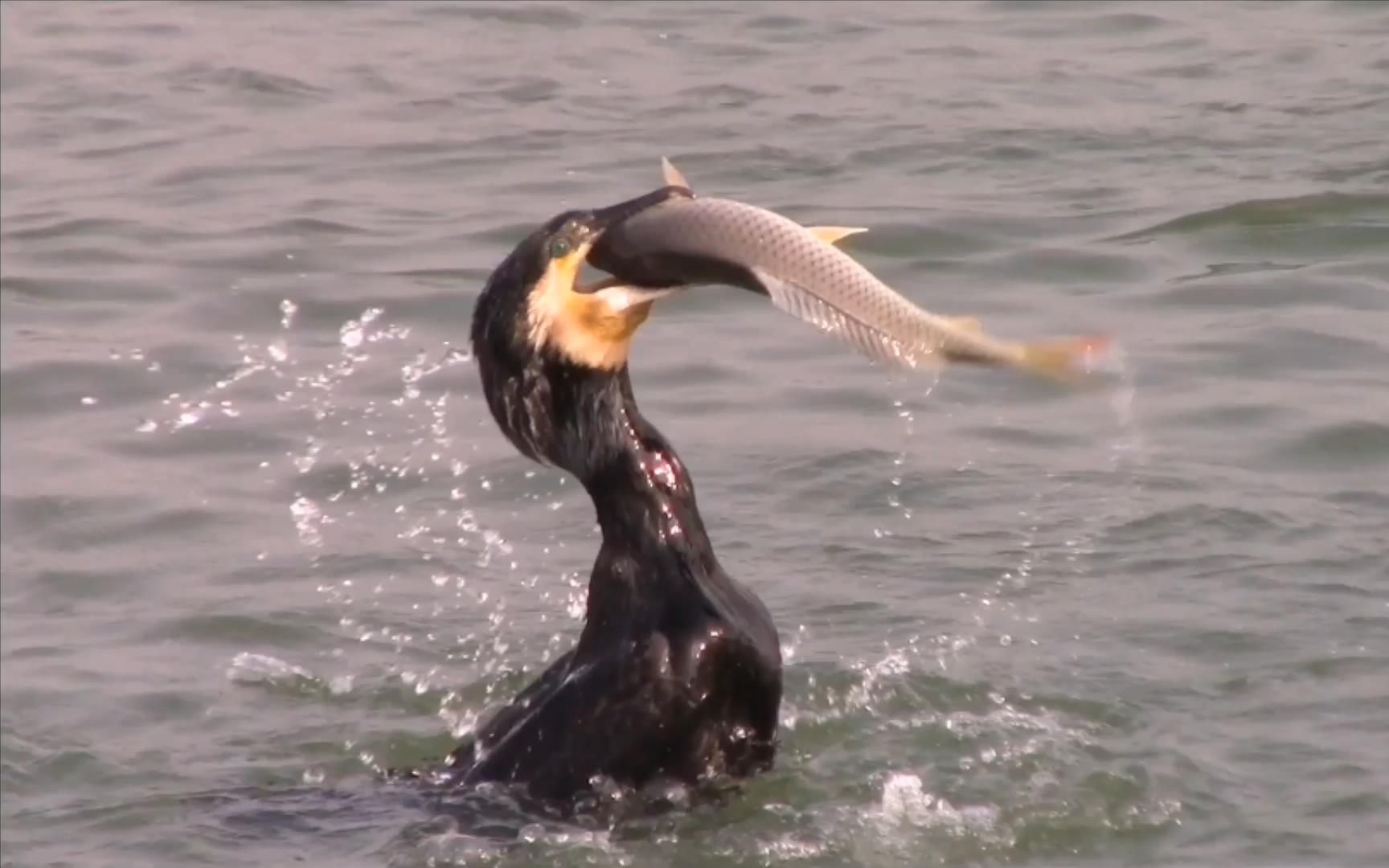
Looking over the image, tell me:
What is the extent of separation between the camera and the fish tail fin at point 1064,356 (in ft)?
13.5

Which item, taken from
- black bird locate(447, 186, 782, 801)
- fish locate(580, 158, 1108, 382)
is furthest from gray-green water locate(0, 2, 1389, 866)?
fish locate(580, 158, 1108, 382)

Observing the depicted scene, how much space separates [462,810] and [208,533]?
2424mm

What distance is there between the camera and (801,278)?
14.7ft

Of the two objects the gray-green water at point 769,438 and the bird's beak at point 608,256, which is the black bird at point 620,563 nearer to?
the bird's beak at point 608,256

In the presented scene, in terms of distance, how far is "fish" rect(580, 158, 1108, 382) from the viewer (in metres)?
4.25

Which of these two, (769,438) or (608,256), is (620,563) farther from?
(769,438)

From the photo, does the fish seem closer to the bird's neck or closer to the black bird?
the black bird

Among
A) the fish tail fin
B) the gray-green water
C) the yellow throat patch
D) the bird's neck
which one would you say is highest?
the fish tail fin

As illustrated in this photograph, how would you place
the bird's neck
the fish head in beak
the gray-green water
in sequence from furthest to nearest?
the gray-green water → the bird's neck → the fish head in beak

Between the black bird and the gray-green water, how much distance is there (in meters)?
0.18

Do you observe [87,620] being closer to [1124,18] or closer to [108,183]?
[108,183]

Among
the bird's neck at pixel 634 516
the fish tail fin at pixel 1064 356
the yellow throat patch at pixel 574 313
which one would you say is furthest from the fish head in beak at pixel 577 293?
the fish tail fin at pixel 1064 356

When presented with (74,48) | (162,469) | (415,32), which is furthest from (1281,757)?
(74,48)

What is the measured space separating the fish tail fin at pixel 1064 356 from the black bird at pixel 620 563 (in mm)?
873
